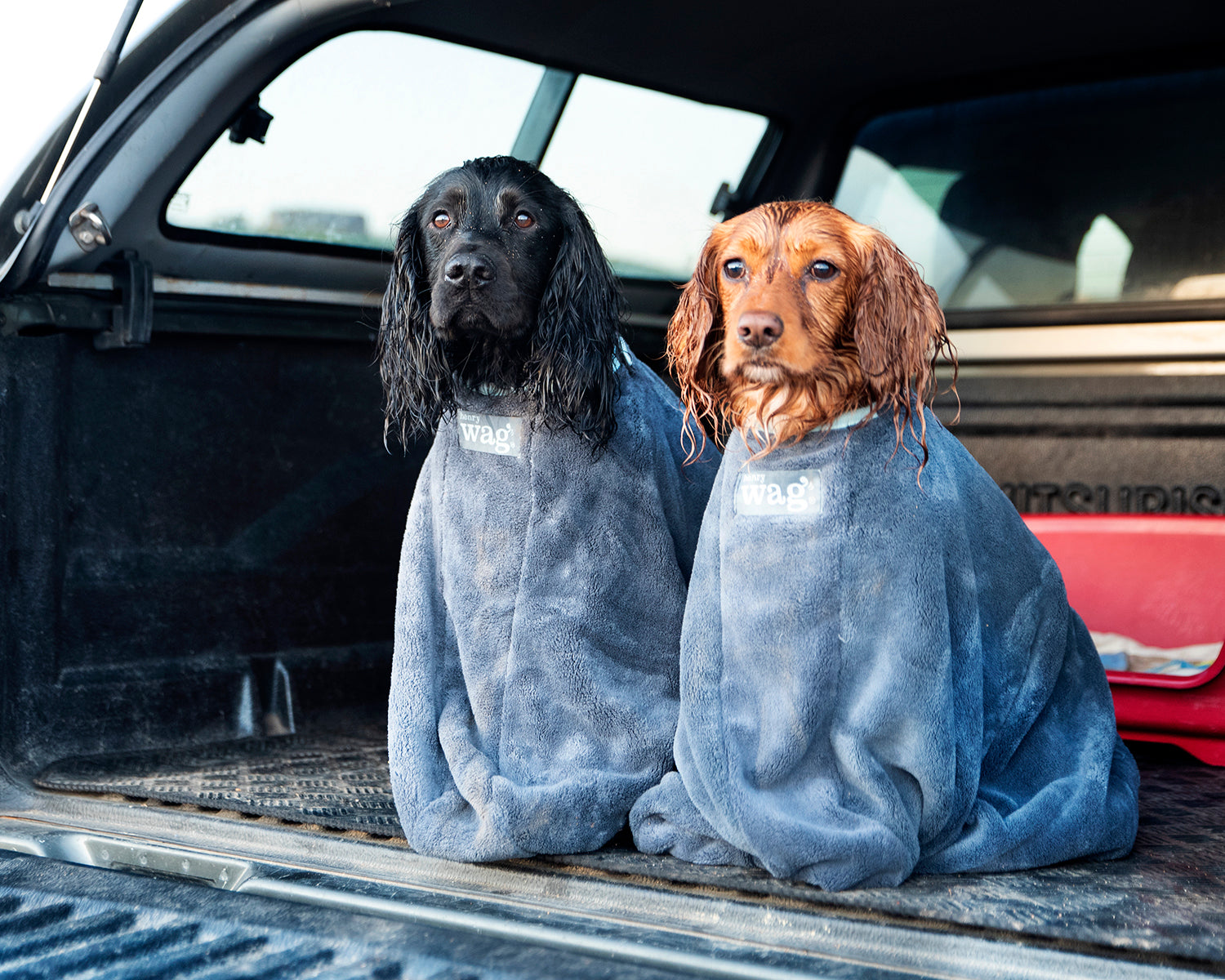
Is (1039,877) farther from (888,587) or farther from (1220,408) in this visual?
(1220,408)

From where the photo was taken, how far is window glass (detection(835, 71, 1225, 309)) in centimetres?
388

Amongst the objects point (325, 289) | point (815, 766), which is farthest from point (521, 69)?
point (815, 766)

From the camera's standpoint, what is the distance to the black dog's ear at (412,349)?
2598 millimetres

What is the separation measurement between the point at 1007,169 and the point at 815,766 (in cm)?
281

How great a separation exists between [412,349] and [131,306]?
2.54ft

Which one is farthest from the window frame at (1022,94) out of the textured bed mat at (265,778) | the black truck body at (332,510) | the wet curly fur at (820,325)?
the textured bed mat at (265,778)

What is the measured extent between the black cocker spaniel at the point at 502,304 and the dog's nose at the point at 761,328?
493 mm

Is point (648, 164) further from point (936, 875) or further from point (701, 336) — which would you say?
point (936, 875)

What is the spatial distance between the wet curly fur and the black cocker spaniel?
0.40m

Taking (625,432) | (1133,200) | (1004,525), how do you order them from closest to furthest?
(1004,525), (625,432), (1133,200)

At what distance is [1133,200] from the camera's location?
13.0ft

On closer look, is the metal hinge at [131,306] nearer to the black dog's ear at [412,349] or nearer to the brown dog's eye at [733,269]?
the black dog's ear at [412,349]

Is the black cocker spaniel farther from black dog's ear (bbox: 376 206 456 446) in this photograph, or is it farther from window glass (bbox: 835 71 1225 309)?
window glass (bbox: 835 71 1225 309)

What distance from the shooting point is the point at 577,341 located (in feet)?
8.34
